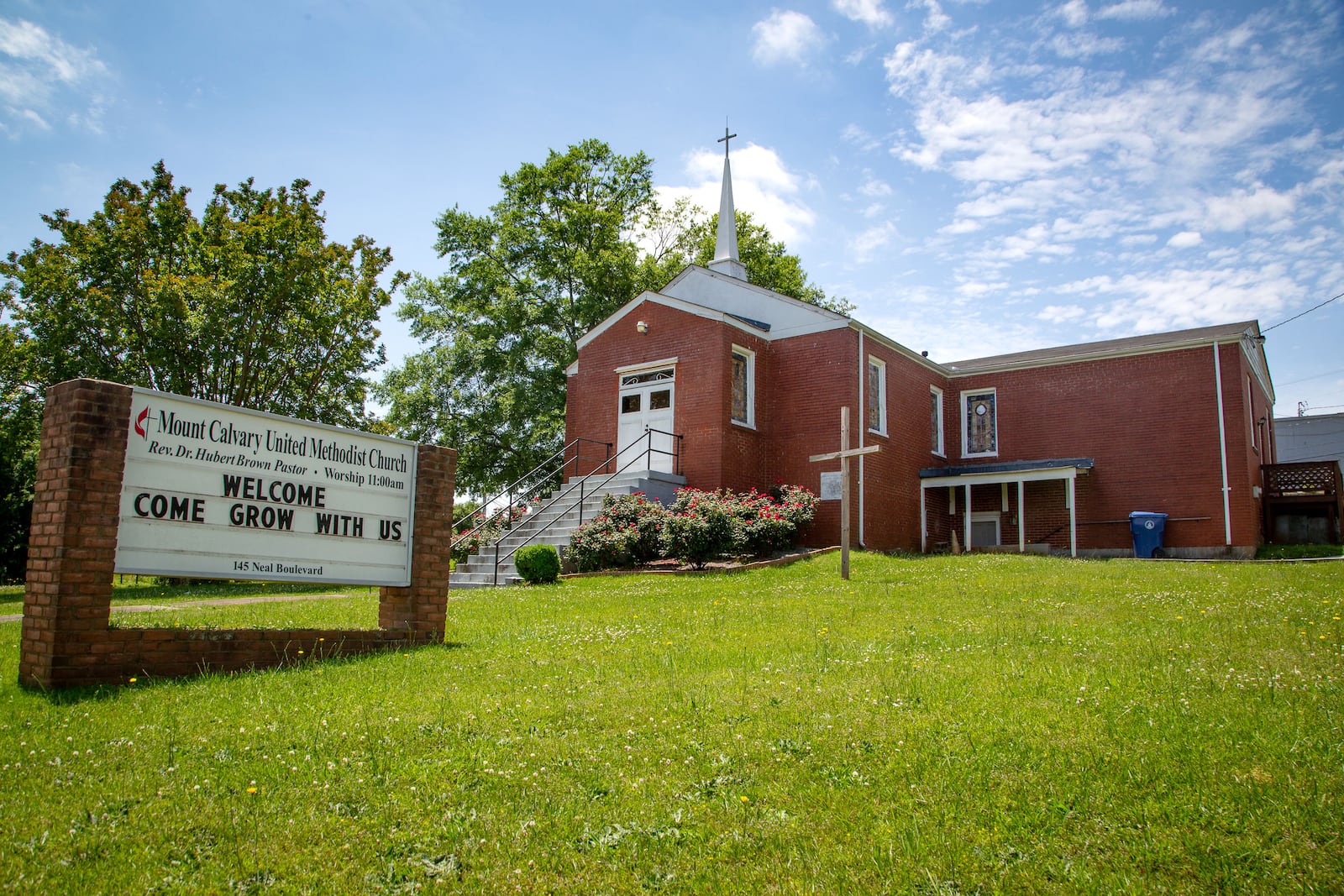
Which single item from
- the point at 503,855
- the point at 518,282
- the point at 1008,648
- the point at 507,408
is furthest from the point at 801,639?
the point at 518,282

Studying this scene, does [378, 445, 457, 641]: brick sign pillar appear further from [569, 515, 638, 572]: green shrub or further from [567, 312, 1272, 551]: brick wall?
[567, 312, 1272, 551]: brick wall

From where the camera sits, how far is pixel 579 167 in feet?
105

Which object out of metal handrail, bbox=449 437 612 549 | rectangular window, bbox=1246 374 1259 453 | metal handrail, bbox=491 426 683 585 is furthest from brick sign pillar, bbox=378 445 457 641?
rectangular window, bbox=1246 374 1259 453

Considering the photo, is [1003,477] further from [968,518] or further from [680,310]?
[680,310]

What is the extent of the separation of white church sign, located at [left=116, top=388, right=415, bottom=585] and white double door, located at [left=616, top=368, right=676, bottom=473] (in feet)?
37.3

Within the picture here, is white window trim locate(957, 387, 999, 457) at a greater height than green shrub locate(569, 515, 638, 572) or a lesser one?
greater

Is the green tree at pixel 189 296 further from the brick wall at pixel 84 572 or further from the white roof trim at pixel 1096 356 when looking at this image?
the white roof trim at pixel 1096 356

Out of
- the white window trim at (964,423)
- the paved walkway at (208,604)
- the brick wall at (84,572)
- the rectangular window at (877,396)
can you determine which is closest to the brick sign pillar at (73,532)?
the brick wall at (84,572)

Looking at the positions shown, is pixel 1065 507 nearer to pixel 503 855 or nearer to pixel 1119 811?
pixel 1119 811

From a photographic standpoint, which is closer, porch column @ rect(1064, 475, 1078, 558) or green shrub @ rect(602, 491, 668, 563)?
green shrub @ rect(602, 491, 668, 563)

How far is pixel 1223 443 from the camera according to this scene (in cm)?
1977

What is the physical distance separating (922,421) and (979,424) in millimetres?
2112

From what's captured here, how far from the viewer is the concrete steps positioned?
16.4 metres

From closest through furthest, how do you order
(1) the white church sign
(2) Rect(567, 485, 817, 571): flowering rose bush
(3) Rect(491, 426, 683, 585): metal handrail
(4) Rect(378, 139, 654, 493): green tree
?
1. (1) the white church sign
2. (2) Rect(567, 485, 817, 571): flowering rose bush
3. (3) Rect(491, 426, 683, 585): metal handrail
4. (4) Rect(378, 139, 654, 493): green tree
